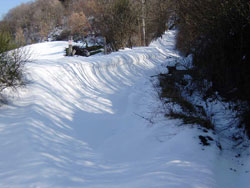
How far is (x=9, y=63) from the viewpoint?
520 centimetres

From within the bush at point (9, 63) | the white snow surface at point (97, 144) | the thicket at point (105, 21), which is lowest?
the white snow surface at point (97, 144)

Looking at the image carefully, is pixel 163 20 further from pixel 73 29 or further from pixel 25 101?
pixel 73 29

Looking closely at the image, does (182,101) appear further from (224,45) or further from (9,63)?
(9,63)

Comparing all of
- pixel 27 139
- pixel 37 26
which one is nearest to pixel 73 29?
pixel 37 26

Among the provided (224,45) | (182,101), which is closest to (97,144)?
(182,101)

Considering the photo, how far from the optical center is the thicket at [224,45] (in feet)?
14.9

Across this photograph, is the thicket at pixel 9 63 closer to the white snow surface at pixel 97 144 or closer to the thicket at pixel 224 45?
the white snow surface at pixel 97 144

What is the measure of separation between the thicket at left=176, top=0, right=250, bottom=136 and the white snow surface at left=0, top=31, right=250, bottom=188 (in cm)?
140

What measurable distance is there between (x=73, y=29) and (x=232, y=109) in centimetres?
3386

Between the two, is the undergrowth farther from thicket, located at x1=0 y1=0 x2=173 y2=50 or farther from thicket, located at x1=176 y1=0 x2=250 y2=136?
thicket, located at x1=0 y1=0 x2=173 y2=50

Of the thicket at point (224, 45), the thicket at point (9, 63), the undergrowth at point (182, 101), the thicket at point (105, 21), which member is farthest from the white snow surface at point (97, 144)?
the thicket at point (105, 21)

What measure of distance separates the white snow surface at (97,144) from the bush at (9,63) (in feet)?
1.47

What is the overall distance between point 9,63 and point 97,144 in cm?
294

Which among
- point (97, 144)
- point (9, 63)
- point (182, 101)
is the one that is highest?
point (9, 63)
